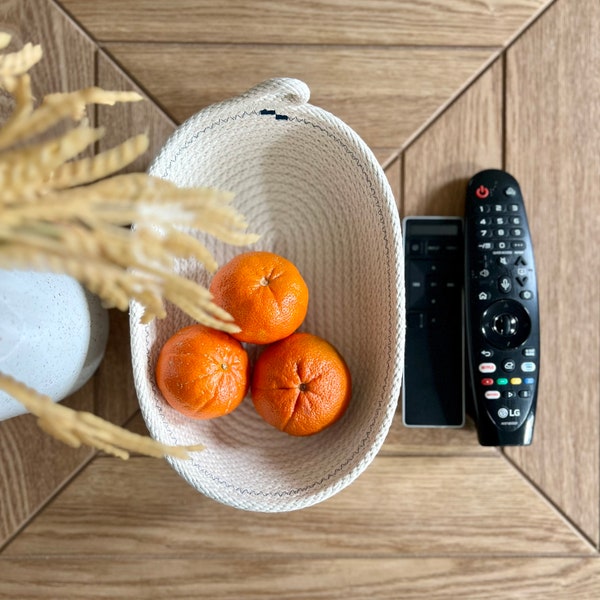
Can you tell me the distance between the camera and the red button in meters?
0.55

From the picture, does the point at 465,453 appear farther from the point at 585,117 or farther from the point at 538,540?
the point at 585,117

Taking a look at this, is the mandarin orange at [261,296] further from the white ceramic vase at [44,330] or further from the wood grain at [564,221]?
the wood grain at [564,221]

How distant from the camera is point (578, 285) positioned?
57cm

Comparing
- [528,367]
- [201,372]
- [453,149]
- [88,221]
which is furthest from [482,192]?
[88,221]

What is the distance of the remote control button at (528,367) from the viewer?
1.79 ft

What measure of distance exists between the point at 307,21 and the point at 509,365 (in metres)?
0.34

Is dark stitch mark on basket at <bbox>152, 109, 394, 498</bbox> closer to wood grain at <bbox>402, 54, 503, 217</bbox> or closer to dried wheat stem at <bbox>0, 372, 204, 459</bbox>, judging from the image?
wood grain at <bbox>402, 54, 503, 217</bbox>

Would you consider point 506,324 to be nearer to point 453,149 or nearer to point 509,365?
point 509,365

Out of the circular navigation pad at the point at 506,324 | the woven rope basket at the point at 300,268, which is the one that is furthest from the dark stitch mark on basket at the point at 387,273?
the circular navigation pad at the point at 506,324

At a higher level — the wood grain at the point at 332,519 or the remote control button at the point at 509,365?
the remote control button at the point at 509,365

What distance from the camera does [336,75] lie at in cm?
56

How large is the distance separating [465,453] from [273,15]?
1.36 feet


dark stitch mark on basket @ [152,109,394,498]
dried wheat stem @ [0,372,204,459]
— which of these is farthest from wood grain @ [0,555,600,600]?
dried wheat stem @ [0,372,204,459]

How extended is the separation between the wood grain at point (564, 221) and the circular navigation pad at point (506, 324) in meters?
0.04
